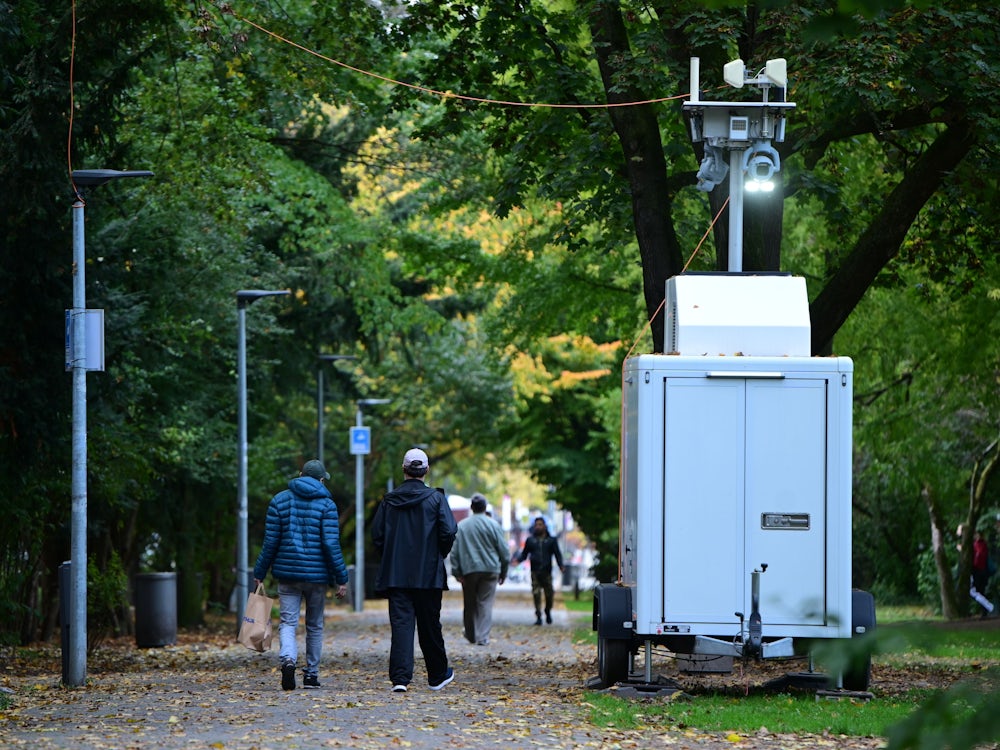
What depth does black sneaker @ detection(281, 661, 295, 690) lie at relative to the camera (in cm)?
1245

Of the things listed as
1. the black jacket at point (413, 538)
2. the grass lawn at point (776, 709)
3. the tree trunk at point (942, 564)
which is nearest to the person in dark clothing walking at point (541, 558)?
the tree trunk at point (942, 564)

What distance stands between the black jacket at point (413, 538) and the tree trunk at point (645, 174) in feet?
12.7

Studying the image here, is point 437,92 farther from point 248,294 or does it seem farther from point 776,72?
point 248,294

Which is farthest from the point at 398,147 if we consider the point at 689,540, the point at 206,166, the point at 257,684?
the point at 689,540

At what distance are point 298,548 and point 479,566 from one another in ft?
25.3

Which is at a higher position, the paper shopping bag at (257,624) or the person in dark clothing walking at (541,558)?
the paper shopping bag at (257,624)

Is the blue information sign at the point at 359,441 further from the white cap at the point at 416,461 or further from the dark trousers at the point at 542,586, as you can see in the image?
the white cap at the point at 416,461

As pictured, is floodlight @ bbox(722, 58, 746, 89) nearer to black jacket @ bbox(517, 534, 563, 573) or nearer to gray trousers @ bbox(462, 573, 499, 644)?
gray trousers @ bbox(462, 573, 499, 644)

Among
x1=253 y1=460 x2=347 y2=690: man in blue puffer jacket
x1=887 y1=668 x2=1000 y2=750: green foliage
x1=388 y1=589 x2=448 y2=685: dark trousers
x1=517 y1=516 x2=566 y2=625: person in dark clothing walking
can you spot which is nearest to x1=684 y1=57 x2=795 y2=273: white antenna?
x1=388 y1=589 x2=448 y2=685: dark trousers

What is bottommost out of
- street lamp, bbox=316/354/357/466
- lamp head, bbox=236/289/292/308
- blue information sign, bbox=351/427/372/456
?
blue information sign, bbox=351/427/372/456

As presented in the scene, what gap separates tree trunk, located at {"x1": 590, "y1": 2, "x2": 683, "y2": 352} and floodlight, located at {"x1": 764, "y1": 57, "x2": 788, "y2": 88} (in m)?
2.45

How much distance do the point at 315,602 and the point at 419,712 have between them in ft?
7.37

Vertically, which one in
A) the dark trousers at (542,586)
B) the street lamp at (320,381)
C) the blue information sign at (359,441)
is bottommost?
the dark trousers at (542,586)

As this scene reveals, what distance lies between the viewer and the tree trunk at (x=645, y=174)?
15.6 meters
